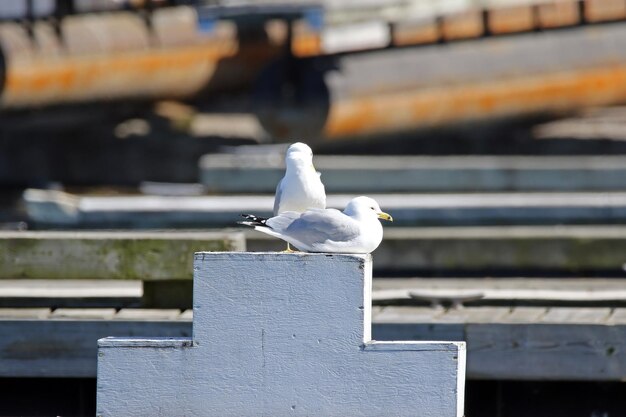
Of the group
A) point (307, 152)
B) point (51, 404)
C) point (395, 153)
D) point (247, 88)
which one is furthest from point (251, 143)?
point (307, 152)

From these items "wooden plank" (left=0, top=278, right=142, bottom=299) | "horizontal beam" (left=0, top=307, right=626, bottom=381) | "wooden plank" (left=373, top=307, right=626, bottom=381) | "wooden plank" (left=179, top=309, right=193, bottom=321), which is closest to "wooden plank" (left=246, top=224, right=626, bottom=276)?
"wooden plank" (left=0, top=278, right=142, bottom=299)

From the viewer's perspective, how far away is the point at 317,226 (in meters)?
6.79

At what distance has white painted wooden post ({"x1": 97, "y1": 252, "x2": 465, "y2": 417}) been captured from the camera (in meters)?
6.54

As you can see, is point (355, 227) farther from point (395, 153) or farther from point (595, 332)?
point (395, 153)

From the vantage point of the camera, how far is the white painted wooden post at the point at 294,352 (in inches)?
257

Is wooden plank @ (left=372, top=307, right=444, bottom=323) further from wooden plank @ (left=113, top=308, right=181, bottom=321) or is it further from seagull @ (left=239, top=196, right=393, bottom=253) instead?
seagull @ (left=239, top=196, right=393, bottom=253)

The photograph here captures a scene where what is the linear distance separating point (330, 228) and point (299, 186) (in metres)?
0.53

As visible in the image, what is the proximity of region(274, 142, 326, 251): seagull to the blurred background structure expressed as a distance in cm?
221

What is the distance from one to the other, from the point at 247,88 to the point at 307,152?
20.4 meters

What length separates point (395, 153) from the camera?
23781 mm

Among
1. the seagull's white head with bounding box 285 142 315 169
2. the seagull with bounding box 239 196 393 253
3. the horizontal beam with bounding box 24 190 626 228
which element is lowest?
the seagull with bounding box 239 196 393 253

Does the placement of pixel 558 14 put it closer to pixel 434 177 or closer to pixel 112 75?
pixel 112 75

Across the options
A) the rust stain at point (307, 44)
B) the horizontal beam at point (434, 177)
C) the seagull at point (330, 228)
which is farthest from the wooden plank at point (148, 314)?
the rust stain at point (307, 44)

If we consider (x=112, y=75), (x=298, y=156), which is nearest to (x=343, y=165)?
(x=112, y=75)
